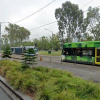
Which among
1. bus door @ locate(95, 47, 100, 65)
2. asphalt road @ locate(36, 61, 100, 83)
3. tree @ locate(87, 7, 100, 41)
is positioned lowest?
asphalt road @ locate(36, 61, 100, 83)

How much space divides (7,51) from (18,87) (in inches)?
355

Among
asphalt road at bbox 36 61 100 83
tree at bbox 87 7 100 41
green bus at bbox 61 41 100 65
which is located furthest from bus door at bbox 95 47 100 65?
tree at bbox 87 7 100 41

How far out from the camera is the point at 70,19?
3359 cm

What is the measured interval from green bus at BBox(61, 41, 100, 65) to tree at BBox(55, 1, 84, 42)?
1669 centimetres

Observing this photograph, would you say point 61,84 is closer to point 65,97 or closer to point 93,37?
point 65,97

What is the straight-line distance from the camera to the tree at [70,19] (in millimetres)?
33125

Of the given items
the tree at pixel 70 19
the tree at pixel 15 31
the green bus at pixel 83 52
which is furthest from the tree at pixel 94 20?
the tree at pixel 15 31

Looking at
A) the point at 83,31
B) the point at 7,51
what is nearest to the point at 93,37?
the point at 83,31

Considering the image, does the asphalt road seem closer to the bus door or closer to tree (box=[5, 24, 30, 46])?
the bus door

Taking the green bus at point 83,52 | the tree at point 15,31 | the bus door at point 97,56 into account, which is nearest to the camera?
the bus door at point 97,56

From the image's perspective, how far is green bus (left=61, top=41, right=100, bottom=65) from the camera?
1315 centimetres

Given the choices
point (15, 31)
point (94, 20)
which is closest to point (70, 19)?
point (94, 20)

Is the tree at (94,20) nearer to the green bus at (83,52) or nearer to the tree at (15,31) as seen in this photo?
the green bus at (83,52)

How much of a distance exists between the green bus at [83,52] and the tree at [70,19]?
16.7 m
